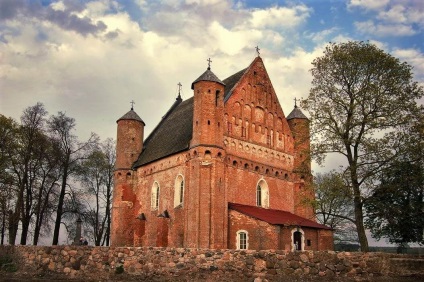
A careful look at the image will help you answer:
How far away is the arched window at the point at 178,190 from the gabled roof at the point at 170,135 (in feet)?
7.09

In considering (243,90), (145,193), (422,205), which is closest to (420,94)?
(422,205)

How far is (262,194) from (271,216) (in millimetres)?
3942

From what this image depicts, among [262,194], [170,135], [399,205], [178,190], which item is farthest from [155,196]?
[399,205]

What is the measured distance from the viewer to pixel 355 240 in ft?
174

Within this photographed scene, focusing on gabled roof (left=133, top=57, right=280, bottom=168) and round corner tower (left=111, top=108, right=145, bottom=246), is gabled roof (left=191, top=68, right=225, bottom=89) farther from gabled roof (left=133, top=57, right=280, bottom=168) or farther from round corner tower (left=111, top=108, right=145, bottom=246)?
round corner tower (left=111, top=108, right=145, bottom=246)

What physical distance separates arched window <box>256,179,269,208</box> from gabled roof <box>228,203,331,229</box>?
39.4 inches

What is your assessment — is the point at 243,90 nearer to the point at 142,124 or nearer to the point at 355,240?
the point at 142,124

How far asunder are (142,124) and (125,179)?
5503mm

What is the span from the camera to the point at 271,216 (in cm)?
3206

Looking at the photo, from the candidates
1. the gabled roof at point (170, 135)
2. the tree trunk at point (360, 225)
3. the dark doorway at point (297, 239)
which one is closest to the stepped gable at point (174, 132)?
the gabled roof at point (170, 135)

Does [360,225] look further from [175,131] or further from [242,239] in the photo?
[175,131]

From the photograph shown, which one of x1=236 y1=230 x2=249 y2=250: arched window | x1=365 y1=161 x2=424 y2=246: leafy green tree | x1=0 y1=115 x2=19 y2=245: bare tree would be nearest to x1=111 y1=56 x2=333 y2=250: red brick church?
x1=236 y1=230 x2=249 y2=250: arched window

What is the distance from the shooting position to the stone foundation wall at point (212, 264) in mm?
18703

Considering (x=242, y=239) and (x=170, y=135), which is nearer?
(x=242, y=239)
